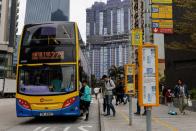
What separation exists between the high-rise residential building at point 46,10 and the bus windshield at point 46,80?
15244cm

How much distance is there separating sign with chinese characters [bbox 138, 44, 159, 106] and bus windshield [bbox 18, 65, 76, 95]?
794 centimetres

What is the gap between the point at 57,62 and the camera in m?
15.7

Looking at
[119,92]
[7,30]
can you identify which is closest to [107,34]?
[7,30]

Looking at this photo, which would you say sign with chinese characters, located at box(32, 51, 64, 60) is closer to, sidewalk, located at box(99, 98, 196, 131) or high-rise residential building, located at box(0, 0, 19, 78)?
sidewalk, located at box(99, 98, 196, 131)

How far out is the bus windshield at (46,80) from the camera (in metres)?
15.5

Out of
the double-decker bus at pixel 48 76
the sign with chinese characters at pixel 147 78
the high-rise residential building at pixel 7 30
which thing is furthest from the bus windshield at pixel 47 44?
the high-rise residential building at pixel 7 30

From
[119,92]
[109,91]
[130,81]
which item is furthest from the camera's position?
[119,92]

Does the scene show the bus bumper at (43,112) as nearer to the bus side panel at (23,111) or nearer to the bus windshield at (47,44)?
the bus side panel at (23,111)

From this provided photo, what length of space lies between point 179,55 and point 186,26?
898 centimetres

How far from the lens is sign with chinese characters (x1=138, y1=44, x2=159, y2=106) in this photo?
782 cm

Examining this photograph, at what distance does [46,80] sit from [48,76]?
0.60ft

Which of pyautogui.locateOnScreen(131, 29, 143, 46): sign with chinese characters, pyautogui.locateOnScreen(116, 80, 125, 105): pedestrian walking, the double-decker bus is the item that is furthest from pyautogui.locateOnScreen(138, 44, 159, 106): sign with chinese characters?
pyautogui.locateOnScreen(116, 80, 125, 105): pedestrian walking

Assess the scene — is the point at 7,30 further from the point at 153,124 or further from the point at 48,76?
the point at 153,124

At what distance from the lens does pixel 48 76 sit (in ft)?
51.2
